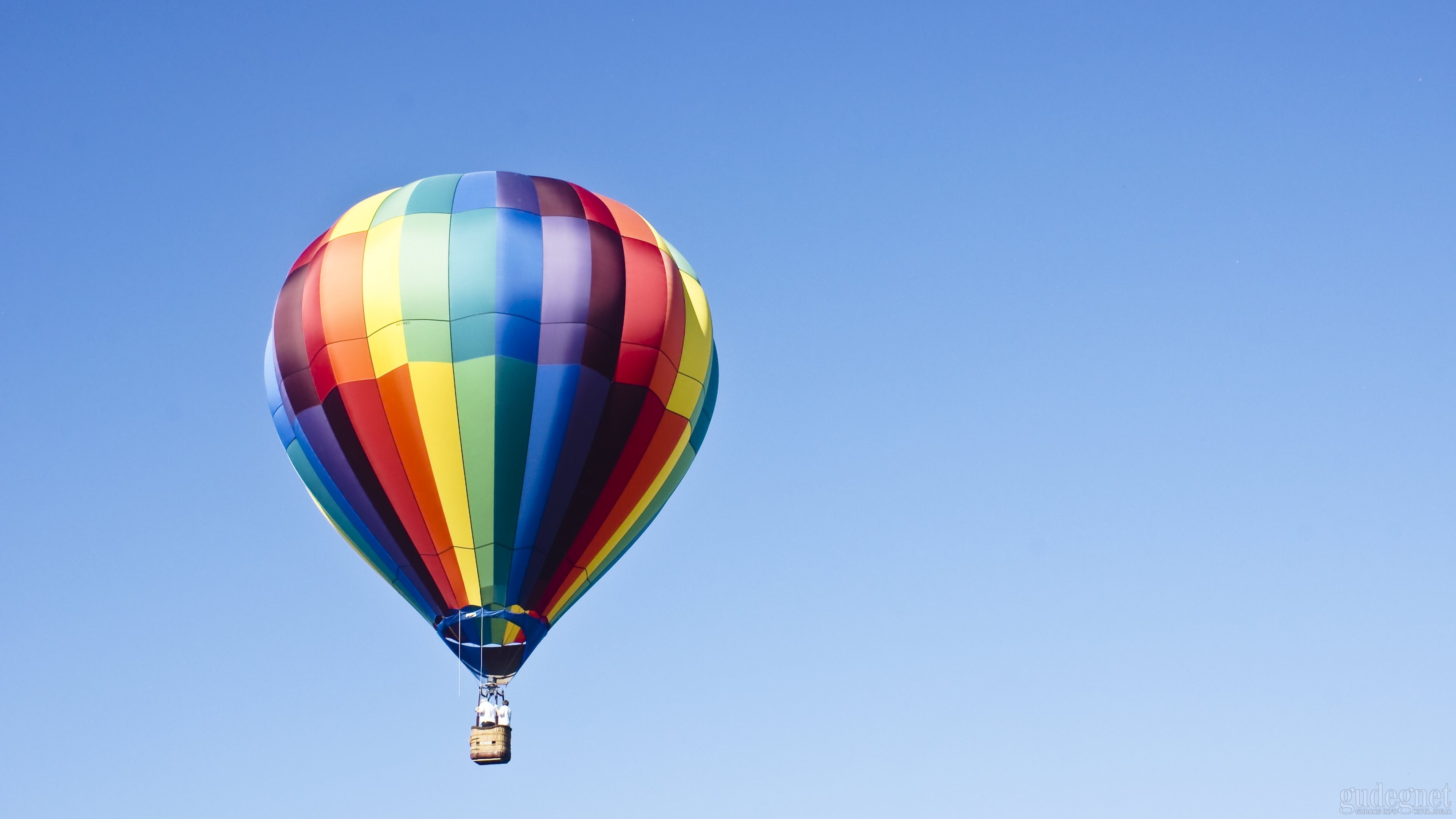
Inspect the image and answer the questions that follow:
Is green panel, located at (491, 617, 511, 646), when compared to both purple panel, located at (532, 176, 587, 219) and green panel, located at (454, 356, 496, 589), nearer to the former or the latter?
green panel, located at (454, 356, 496, 589)

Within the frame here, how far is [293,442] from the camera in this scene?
2506cm

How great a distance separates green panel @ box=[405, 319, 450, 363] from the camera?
77.8ft

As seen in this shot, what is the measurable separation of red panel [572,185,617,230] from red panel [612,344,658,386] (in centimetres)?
173

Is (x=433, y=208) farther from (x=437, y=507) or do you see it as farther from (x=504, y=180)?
(x=437, y=507)

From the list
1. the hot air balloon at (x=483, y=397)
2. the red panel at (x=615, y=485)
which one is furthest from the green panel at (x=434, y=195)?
the red panel at (x=615, y=485)

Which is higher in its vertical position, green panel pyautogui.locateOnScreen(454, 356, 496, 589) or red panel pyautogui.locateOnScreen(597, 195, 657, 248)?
red panel pyautogui.locateOnScreen(597, 195, 657, 248)

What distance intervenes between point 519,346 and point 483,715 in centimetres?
452

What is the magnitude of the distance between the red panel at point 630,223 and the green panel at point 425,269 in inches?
89.2

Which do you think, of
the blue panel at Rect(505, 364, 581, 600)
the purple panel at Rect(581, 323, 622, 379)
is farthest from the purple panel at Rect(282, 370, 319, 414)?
the purple panel at Rect(581, 323, 622, 379)

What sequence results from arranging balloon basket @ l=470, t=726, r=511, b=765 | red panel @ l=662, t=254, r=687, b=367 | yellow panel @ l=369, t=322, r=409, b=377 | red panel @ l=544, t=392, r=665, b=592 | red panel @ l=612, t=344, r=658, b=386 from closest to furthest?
balloon basket @ l=470, t=726, r=511, b=765
yellow panel @ l=369, t=322, r=409, b=377
red panel @ l=612, t=344, r=658, b=386
red panel @ l=544, t=392, r=665, b=592
red panel @ l=662, t=254, r=687, b=367

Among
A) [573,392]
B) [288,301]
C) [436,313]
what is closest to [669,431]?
[573,392]

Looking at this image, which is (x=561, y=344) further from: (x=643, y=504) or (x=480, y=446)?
(x=643, y=504)

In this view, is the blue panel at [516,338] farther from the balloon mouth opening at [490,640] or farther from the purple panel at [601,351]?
the balloon mouth opening at [490,640]

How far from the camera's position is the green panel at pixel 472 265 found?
23.8 metres
